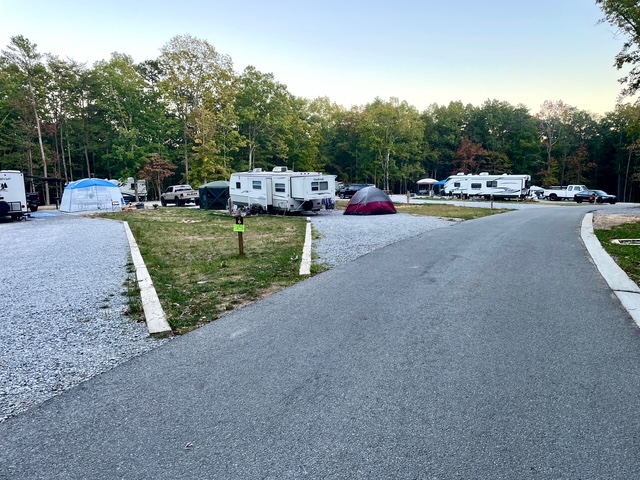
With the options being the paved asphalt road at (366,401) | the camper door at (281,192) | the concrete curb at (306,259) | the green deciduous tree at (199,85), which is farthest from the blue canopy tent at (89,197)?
the paved asphalt road at (366,401)

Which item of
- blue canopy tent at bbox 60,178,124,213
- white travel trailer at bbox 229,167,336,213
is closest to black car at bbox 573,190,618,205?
white travel trailer at bbox 229,167,336,213

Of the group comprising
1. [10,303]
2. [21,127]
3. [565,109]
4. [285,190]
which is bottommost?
[10,303]

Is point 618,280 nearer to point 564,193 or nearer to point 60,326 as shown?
point 60,326

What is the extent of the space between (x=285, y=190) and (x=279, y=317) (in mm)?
15983

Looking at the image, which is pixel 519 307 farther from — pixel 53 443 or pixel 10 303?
pixel 10 303

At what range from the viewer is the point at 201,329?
4.43m

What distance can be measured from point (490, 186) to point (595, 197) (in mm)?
9218

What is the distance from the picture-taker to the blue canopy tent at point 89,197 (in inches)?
1019

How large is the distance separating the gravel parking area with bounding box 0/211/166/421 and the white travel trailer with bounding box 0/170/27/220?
12582 mm

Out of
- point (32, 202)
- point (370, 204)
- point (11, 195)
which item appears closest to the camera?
point (11, 195)

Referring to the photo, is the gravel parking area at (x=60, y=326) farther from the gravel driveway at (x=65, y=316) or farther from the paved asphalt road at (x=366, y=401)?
the paved asphalt road at (x=366, y=401)

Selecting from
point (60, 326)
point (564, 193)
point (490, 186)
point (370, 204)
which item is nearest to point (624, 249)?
point (60, 326)

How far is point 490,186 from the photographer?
3688cm

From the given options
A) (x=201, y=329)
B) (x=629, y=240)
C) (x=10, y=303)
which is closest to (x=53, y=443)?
(x=201, y=329)
